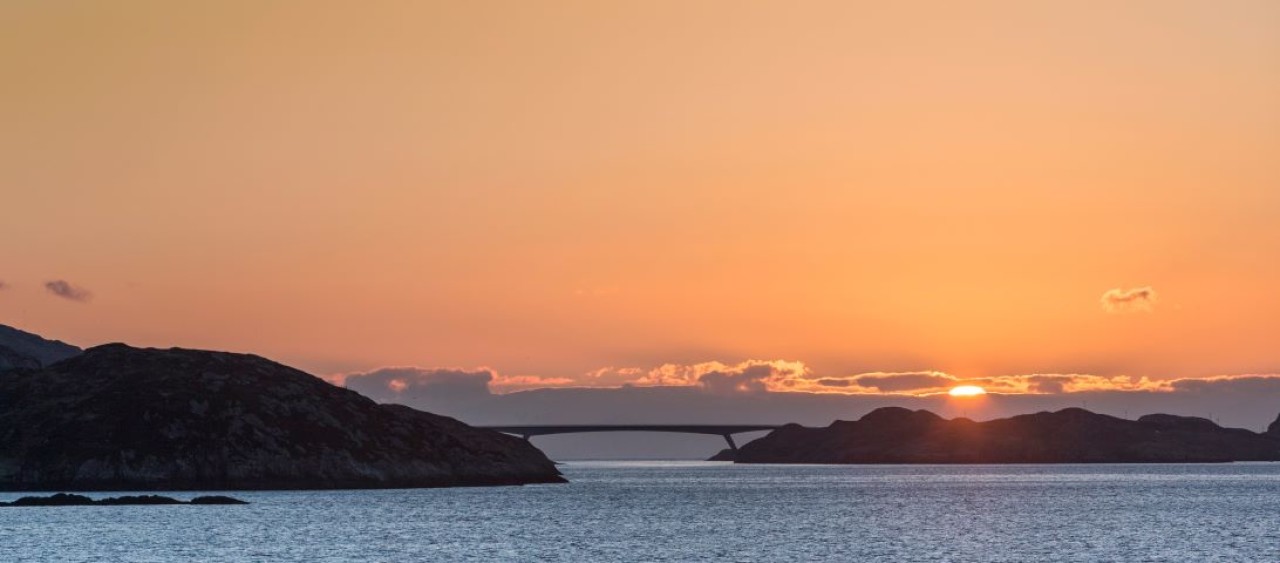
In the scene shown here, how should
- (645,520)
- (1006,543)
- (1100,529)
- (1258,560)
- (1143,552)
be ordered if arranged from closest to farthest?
(1258,560) < (1143,552) < (1006,543) < (1100,529) < (645,520)

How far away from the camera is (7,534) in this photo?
14975 cm

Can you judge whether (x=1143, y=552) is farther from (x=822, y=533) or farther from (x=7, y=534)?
(x=7, y=534)

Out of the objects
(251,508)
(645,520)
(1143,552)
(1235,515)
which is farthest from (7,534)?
(1235,515)

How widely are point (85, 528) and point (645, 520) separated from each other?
63.1 metres

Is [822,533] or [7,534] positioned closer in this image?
[7,534]

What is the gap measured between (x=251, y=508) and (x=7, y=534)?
50.1 metres

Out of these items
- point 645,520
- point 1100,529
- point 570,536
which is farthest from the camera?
point 645,520

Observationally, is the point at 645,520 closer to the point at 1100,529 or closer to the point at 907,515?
the point at 907,515

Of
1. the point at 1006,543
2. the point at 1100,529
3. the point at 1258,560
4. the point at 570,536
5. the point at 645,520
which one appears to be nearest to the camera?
the point at 1258,560

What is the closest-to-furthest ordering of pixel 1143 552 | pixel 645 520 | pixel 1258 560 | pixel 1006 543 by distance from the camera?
pixel 1258 560
pixel 1143 552
pixel 1006 543
pixel 645 520

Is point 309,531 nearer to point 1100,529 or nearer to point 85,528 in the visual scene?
point 85,528

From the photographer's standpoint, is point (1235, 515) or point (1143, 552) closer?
point (1143, 552)

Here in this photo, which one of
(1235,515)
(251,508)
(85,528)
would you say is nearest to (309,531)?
(85,528)

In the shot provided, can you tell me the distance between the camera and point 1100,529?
550 feet
